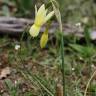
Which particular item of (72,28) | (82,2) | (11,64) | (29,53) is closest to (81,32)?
(72,28)

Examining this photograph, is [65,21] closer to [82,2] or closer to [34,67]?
[82,2]

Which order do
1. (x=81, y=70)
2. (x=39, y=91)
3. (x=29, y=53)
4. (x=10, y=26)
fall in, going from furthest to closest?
(x=10, y=26)
(x=29, y=53)
(x=81, y=70)
(x=39, y=91)

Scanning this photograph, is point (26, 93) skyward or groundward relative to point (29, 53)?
groundward

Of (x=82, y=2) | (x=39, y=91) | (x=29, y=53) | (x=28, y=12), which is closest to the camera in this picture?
(x=39, y=91)

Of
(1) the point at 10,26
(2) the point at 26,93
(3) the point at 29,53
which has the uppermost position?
(1) the point at 10,26

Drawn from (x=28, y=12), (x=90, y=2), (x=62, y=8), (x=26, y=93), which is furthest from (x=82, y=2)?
(x=26, y=93)

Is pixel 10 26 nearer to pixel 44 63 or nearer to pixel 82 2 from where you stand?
pixel 44 63

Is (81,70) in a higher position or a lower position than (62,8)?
lower

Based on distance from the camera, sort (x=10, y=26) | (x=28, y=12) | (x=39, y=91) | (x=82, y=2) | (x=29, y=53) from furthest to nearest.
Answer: (x=82, y=2)
(x=28, y=12)
(x=10, y=26)
(x=29, y=53)
(x=39, y=91)

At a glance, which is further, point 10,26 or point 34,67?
point 10,26
